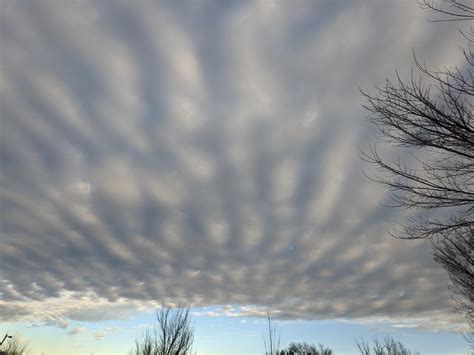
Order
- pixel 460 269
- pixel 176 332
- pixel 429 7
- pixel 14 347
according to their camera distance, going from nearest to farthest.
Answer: pixel 429 7, pixel 460 269, pixel 176 332, pixel 14 347

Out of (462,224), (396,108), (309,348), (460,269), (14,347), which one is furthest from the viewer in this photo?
(309,348)

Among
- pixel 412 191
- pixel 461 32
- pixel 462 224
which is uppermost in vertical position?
pixel 461 32

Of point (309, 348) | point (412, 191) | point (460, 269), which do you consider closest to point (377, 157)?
point (412, 191)

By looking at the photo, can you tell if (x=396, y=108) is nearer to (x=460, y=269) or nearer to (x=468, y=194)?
(x=468, y=194)

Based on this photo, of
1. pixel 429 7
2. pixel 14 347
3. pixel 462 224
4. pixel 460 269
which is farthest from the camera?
pixel 14 347

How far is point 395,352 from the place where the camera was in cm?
3247

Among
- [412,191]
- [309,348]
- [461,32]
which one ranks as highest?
[309,348]

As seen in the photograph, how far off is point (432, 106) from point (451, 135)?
1.49ft

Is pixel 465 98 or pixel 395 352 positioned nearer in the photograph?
pixel 465 98

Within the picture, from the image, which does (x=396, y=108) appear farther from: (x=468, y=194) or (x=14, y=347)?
(x=14, y=347)

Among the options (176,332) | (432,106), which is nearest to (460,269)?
(432,106)

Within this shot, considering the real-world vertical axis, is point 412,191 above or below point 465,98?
below

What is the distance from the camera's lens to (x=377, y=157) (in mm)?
5066

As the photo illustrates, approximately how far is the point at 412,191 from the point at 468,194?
0.71 m
